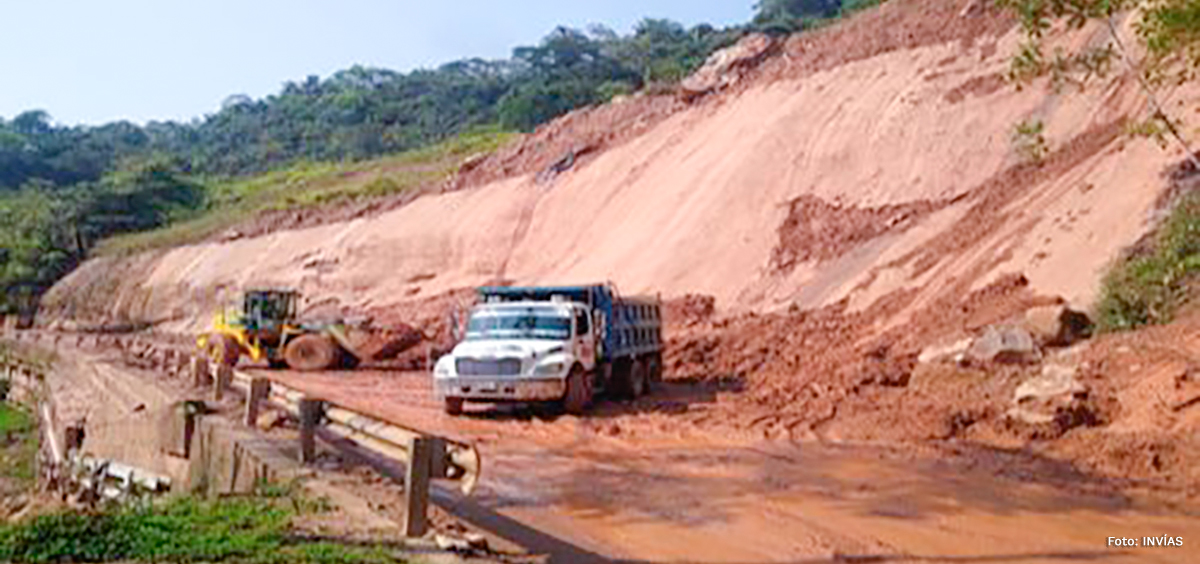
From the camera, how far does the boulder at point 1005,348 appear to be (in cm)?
1638

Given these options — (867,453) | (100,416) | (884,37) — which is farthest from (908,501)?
(884,37)

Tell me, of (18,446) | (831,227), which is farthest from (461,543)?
(831,227)

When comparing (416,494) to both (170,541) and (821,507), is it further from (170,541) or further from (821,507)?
(821,507)

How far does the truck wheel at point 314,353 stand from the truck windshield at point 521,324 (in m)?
9.96

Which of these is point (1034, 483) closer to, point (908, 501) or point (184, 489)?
point (908, 501)

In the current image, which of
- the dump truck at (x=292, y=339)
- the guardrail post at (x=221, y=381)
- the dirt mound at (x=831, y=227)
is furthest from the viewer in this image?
the dirt mound at (x=831, y=227)

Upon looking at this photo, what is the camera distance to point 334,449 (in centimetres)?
1237

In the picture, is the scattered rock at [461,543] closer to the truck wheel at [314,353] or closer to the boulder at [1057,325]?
the boulder at [1057,325]

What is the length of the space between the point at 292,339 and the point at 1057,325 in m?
18.2

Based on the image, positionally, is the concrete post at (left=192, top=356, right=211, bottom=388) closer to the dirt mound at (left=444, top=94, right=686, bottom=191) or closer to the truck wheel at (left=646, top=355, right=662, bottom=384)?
the truck wheel at (left=646, top=355, right=662, bottom=384)

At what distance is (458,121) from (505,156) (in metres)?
49.6

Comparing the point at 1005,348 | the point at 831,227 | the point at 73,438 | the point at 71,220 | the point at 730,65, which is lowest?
the point at 73,438

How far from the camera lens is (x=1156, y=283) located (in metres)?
17.2

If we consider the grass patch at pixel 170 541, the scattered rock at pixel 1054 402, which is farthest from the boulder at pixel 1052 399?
the grass patch at pixel 170 541
